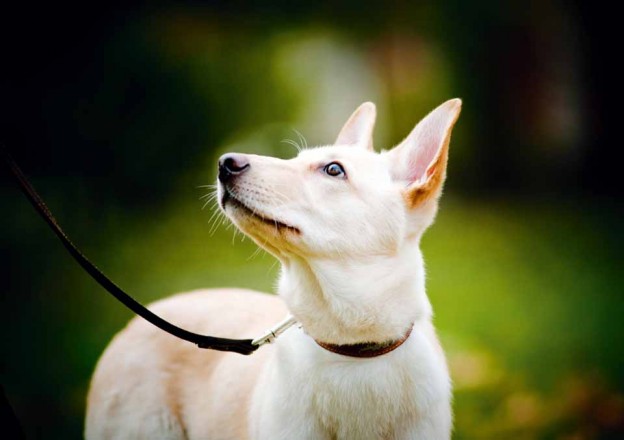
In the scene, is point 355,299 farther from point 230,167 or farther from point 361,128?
point 361,128

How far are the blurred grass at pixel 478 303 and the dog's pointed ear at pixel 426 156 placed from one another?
85.0 inches

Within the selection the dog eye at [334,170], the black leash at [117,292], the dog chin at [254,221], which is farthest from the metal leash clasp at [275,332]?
the dog eye at [334,170]

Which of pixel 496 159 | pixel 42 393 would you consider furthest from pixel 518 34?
pixel 42 393

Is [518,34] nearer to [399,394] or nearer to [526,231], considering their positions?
[526,231]

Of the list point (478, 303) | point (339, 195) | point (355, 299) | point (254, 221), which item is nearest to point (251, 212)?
point (254, 221)

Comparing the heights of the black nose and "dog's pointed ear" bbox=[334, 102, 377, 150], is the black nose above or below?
above

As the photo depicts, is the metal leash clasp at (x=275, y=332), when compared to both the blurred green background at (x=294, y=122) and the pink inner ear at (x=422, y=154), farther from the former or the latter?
the blurred green background at (x=294, y=122)

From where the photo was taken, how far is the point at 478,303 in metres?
5.36

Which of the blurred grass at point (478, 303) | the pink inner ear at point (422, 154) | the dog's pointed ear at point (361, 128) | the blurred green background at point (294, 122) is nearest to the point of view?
the pink inner ear at point (422, 154)

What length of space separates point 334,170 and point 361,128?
574 mm

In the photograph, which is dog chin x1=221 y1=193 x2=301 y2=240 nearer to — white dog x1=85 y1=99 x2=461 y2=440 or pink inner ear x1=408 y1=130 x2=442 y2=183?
white dog x1=85 y1=99 x2=461 y2=440

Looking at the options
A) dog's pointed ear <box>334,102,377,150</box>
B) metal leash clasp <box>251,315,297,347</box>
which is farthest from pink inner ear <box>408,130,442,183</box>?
metal leash clasp <box>251,315,297,347</box>

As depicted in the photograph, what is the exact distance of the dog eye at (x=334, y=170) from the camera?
2104mm

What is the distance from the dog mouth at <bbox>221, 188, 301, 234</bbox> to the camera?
1896 millimetres
